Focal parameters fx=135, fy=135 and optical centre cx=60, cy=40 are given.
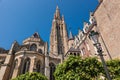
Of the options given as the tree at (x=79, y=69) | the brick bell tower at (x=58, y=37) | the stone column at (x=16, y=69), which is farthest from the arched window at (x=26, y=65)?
the brick bell tower at (x=58, y=37)

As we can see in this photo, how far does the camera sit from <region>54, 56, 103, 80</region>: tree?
49.8ft

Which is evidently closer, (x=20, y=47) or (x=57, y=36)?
(x=20, y=47)

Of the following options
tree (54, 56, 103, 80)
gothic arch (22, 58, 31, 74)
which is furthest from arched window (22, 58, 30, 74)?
tree (54, 56, 103, 80)

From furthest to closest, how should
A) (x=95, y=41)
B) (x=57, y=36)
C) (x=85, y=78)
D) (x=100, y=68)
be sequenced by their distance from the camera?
(x=57, y=36) < (x=100, y=68) < (x=85, y=78) < (x=95, y=41)

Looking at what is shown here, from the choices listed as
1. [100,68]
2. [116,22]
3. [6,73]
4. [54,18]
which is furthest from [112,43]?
[54,18]

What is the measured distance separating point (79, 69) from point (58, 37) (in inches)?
1963

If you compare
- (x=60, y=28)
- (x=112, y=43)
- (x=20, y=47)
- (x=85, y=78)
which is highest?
(x=60, y=28)

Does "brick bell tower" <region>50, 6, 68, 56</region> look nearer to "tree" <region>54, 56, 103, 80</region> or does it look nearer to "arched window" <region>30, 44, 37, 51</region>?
"arched window" <region>30, 44, 37, 51</region>

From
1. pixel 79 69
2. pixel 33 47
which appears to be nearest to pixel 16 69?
pixel 33 47

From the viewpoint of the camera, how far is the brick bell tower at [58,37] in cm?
5910

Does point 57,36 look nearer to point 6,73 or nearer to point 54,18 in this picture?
point 54,18

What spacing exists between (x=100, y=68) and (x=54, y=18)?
63925mm

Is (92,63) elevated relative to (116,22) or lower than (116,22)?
lower

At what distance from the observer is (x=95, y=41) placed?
8172 mm
